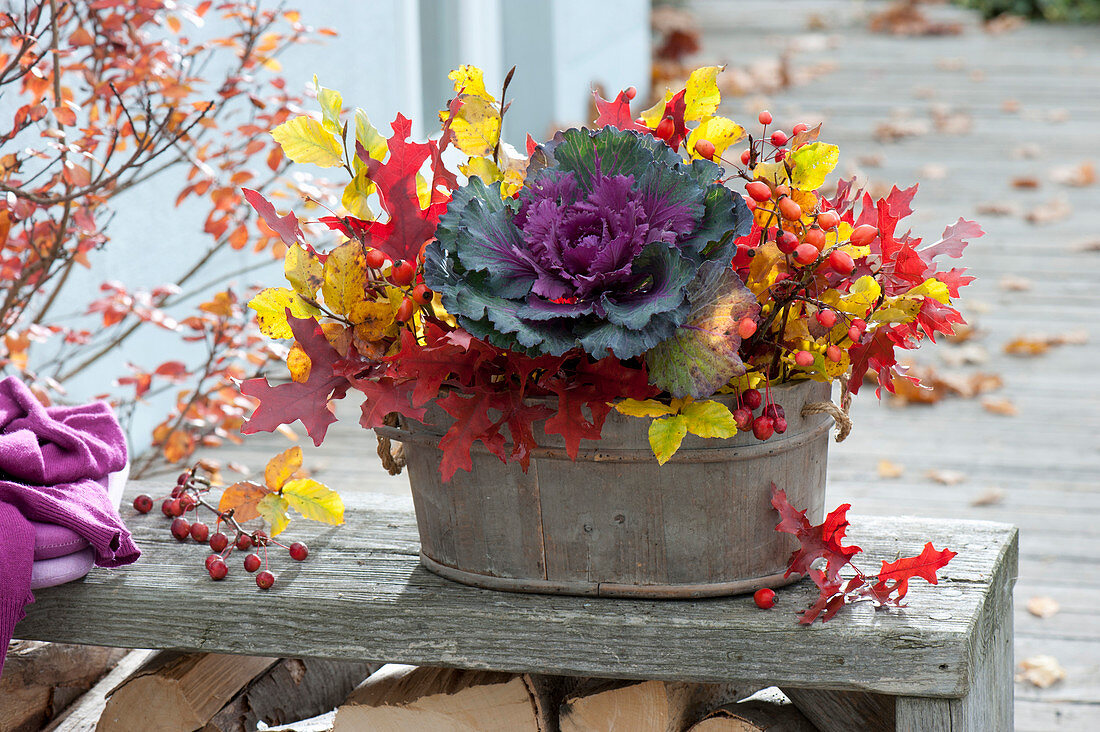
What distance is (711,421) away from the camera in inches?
39.4

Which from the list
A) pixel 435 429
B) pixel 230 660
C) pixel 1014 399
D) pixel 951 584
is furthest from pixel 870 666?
pixel 1014 399

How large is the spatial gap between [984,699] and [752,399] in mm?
427

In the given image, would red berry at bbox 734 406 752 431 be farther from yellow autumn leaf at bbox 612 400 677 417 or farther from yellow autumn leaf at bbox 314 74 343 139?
yellow autumn leaf at bbox 314 74 343 139

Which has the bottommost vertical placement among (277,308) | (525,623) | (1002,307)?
(1002,307)

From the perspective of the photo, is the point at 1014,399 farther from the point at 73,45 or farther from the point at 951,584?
the point at 73,45

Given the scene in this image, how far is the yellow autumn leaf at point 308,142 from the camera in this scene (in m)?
1.11

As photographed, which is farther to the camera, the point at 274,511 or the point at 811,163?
the point at 274,511

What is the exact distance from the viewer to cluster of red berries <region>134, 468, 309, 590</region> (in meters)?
1.23

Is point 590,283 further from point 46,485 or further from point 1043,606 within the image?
point 1043,606

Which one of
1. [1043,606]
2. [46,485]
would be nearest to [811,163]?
[46,485]

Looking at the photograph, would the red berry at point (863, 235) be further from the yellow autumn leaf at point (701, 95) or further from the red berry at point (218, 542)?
the red berry at point (218, 542)

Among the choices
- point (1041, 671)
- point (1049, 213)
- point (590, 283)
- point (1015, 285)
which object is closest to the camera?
point (590, 283)

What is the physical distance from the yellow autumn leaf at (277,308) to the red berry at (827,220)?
488mm

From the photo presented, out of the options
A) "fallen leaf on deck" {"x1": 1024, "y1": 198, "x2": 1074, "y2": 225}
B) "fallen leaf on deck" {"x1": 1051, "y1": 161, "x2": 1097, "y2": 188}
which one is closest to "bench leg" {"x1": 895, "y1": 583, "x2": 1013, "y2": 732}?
"fallen leaf on deck" {"x1": 1024, "y1": 198, "x2": 1074, "y2": 225}
